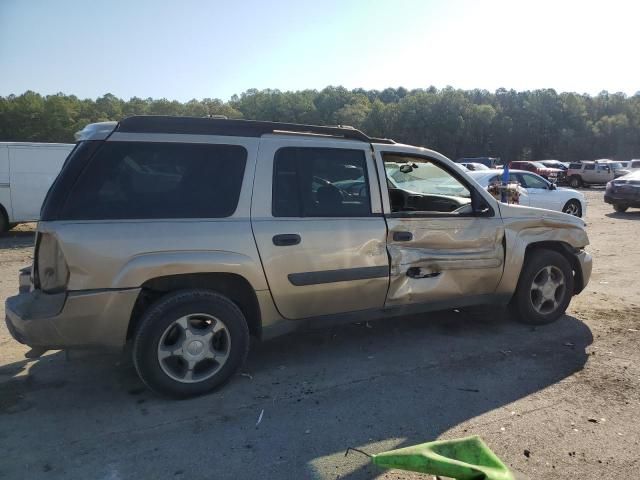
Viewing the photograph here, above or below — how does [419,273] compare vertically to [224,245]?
below

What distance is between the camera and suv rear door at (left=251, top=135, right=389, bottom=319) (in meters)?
3.84

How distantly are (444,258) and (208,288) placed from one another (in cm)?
210

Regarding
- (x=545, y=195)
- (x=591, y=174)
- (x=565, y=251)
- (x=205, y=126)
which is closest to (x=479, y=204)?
(x=565, y=251)

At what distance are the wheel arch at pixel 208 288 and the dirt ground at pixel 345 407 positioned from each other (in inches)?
20.8

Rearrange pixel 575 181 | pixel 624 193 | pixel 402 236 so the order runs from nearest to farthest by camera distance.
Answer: pixel 402 236 → pixel 624 193 → pixel 575 181

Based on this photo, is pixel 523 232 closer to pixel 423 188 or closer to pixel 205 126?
pixel 423 188

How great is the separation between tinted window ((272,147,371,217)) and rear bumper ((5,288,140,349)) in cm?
128

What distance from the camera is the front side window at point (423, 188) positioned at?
195 inches

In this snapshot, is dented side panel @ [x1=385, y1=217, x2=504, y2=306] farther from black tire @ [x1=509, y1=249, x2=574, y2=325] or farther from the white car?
the white car

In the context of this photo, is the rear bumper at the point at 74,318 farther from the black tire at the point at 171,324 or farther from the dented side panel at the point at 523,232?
the dented side panel at the point at 523,232

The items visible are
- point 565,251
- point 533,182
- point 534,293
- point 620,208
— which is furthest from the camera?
point 620,208

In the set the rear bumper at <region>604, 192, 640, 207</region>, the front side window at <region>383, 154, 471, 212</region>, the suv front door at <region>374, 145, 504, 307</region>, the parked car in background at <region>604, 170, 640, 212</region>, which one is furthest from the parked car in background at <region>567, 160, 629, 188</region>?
the suv front door at <region>374, 145, 504, 307</region>

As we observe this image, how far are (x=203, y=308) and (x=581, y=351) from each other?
3.38 meters

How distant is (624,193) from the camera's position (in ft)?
56.4
